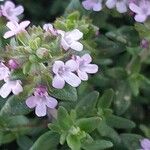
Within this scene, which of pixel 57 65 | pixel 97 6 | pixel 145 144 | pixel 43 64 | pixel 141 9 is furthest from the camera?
pixel 97 6

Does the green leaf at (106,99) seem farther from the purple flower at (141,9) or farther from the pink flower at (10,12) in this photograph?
the pink flower at (10,12)

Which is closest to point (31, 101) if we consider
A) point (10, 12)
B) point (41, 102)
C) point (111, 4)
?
point (41, 102)

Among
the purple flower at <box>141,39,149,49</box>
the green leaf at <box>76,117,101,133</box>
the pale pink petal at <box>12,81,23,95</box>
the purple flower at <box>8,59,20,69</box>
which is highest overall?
the purple flower at <box>8,59,20,69</box>

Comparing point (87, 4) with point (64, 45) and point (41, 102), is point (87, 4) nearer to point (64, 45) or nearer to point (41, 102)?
point (64, 45)

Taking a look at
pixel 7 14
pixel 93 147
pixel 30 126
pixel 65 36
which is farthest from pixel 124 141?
pixel 7 14

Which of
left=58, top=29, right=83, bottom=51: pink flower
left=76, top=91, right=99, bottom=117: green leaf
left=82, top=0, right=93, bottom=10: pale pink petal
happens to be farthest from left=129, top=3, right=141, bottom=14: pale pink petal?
left=76, top=91, right=99, bottom=117: green leaf

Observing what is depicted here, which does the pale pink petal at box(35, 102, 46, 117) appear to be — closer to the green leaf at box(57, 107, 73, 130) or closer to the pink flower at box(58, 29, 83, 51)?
the green leaf at box(57, 107, 73, 130)

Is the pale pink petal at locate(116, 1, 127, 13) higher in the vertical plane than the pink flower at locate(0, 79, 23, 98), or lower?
higher
